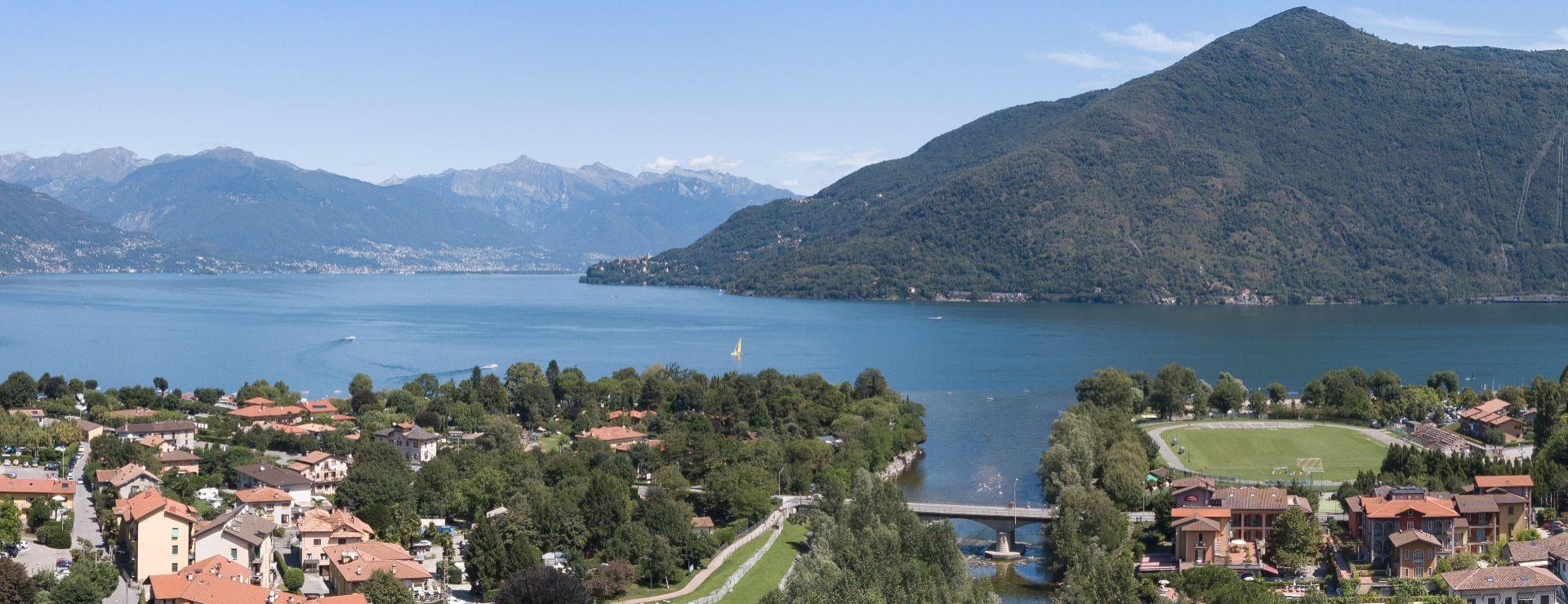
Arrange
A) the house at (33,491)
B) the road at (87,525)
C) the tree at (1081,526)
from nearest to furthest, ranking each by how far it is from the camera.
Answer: the road at (87,525), the tree at (1081,526), the house at (33,491)

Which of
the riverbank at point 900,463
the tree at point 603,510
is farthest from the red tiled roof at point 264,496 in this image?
the riverbank at point 900,463

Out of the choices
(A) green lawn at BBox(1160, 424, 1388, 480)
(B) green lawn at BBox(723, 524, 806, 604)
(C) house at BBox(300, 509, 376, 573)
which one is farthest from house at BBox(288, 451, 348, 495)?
(A) green lawn at BBox(1160, 424, 1388, 480)

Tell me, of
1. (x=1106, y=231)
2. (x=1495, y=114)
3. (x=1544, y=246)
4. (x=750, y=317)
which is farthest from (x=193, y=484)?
(x=1495, y=114)

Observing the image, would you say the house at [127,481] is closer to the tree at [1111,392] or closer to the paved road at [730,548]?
the paved road at [730,548]

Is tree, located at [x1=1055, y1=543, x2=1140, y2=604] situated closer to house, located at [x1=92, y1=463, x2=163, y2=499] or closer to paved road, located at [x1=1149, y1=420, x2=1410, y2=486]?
paved road, located at [x1=1149, y1=420, x2=1410, y2=486]

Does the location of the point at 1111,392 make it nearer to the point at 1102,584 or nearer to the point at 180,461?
the point at 1102,584

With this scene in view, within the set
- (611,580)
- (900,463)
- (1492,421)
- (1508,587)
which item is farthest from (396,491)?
(1492,421)

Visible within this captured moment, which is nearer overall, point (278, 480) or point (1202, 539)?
point (1202, 539)
